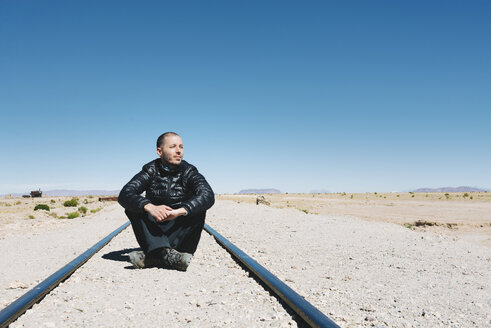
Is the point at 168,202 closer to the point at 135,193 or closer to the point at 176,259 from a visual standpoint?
the point at 135,193

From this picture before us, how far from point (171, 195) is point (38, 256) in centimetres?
345

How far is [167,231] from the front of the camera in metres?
4.82

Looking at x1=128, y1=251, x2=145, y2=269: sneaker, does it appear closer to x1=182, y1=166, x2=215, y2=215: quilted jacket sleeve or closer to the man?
the man

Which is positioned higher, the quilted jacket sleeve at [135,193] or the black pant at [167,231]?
the quilted jacket sleeve at [135,193]

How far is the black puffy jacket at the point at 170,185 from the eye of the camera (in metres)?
4.61

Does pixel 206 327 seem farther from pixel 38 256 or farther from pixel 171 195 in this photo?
pixel 38 256

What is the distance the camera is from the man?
462cm

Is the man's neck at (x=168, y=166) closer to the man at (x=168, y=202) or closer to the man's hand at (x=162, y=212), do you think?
the man at (x=168, y=202)

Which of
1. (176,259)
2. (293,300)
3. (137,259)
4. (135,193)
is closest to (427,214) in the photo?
(176,259)

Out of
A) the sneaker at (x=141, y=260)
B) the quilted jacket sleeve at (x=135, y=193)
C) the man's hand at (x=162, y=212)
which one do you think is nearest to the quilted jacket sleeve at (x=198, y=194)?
the man's hand at (x=162, y=212)

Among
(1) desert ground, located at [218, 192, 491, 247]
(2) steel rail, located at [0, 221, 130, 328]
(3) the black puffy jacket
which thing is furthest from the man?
(1) desert ground, located at [218, 192, 491, 247]

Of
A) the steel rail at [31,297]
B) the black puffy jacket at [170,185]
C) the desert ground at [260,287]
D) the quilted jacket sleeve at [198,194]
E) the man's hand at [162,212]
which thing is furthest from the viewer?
the black puffy jacket at [170,185]

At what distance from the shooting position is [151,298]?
11.9ft

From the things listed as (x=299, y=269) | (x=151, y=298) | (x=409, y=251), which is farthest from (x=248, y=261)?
(x=409, y=251)
